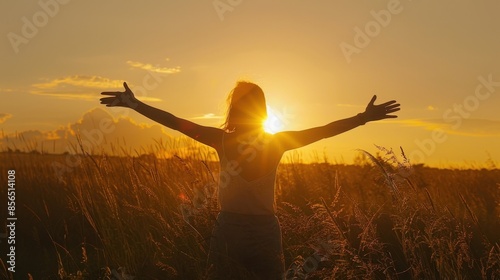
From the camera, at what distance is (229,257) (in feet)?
13.0

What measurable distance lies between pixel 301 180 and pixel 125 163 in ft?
8.60

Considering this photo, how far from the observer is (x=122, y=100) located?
482cm

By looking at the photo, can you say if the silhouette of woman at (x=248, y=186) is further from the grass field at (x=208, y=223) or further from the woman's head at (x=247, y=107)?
the grass field at (x=208, y=223)

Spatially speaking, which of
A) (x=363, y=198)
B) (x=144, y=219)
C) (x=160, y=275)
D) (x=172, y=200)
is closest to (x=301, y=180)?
(x=363, y=198)

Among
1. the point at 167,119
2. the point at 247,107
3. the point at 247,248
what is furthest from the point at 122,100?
the point at 247,248

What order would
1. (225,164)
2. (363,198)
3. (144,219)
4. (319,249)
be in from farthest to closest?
(363,198)
(144,219)
(225,164)
(319,249)

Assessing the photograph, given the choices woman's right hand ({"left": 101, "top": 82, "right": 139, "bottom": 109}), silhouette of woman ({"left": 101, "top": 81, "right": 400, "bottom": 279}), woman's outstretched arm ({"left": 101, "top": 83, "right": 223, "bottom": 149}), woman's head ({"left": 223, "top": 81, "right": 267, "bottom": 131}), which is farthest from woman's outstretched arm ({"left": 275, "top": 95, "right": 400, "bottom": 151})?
woman's right hand ({"left": 101, "top": 82, "right": 139, "bottom": 109})

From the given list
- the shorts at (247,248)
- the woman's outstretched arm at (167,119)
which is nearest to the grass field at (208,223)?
the shorts at (247,248)

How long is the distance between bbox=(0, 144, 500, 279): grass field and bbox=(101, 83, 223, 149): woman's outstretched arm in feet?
2.37

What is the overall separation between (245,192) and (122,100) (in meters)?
1.52

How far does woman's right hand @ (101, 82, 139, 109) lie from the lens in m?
4.80

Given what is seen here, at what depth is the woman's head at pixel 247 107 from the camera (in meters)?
4.10

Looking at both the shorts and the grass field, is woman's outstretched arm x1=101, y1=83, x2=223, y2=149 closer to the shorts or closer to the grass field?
the shorts

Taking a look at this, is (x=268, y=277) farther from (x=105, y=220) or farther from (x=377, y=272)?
(x=105, y=220)
